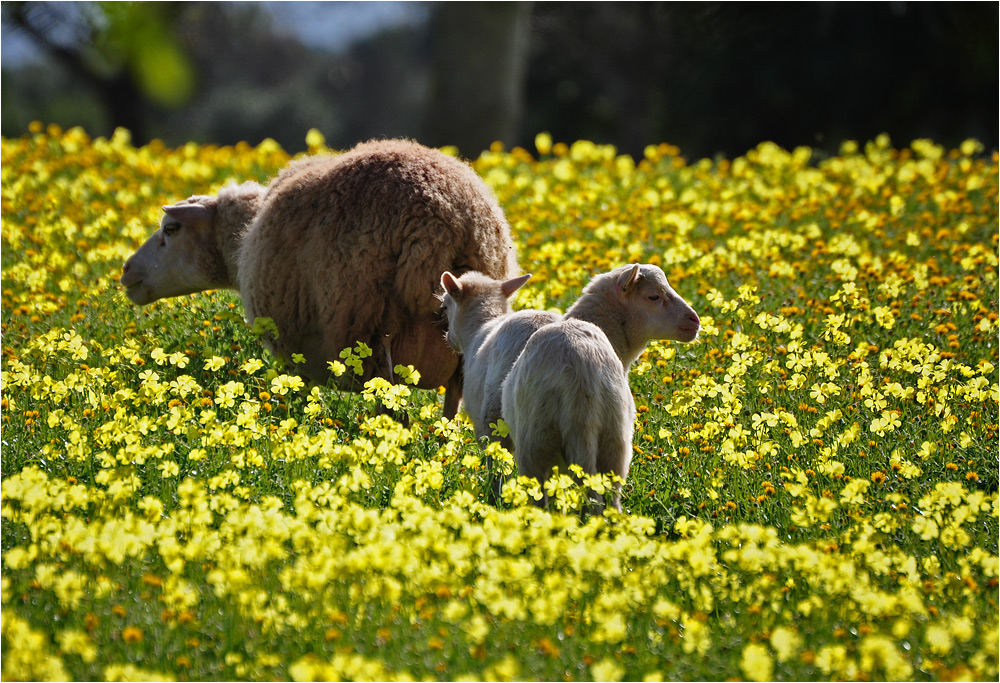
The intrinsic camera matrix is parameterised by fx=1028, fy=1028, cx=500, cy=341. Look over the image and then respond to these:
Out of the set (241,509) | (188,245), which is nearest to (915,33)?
(188,245)

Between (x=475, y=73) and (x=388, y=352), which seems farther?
(x=475, y=73)

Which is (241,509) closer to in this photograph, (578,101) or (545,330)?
(545,330)

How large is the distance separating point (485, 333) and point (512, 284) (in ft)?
1.08

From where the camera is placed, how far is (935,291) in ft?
25.0

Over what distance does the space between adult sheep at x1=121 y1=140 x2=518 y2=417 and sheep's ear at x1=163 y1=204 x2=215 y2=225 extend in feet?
1.31

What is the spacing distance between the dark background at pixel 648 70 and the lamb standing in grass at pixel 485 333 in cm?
194

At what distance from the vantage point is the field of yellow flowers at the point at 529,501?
3377 mm

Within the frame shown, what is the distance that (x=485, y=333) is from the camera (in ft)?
17.0

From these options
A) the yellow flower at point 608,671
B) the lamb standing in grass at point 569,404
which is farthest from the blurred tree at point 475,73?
the yellow flower at point 608,671

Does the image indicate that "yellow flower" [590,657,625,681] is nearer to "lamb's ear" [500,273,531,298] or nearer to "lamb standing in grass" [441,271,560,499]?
"lamb standing in grass" [441,271,560,499]

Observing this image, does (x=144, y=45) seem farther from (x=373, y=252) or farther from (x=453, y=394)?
(x=453, y=394)

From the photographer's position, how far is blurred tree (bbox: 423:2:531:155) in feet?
50.6

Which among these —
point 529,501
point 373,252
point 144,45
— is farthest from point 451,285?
point 144,45

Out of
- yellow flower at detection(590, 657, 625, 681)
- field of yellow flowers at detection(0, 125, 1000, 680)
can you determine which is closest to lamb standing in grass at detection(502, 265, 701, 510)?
field of yellow flowers at detection(0, 125, 1000, 680)
